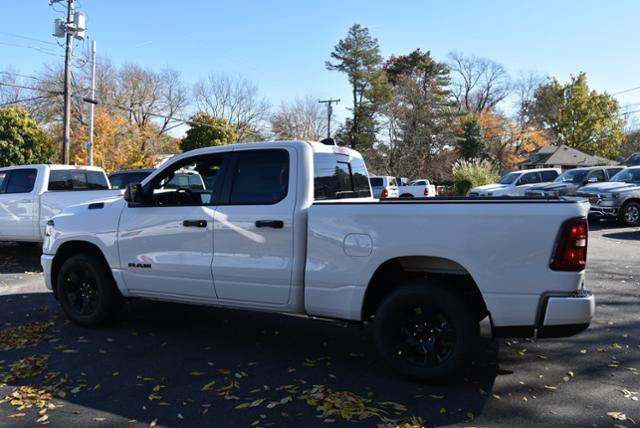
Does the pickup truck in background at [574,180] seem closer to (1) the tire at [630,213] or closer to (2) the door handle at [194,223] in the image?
A: (1) the tire at [630,213]

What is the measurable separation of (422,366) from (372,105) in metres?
50.1

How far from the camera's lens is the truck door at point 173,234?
4848mm

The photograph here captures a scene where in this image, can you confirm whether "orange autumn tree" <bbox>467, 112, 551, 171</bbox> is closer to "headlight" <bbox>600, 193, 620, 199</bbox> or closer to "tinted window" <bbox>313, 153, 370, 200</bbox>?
"headlight" <bbox>600, 193, 620, 199</bbox>

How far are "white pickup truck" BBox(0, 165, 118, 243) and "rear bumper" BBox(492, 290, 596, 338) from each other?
8217 millimetres

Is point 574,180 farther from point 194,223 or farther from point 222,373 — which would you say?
point 222,373

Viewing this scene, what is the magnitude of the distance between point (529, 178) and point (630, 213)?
248 inches

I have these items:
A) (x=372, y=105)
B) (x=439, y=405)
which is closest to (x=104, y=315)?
(x=439, y=405)

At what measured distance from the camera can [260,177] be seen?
4727 millimetres

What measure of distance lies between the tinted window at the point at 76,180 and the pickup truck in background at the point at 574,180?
13902 millimetres

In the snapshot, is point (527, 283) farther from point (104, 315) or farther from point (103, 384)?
point (104, 315)

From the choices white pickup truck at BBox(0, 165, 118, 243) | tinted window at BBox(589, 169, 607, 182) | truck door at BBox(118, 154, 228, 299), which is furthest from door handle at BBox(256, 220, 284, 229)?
tinted window at BBox(589, 169, 607, 182)

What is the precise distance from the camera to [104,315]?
18.0 ft

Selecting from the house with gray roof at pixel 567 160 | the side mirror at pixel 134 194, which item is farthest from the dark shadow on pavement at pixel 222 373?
the house with gray roof at pixel 567 160

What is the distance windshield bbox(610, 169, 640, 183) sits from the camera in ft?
52.3
